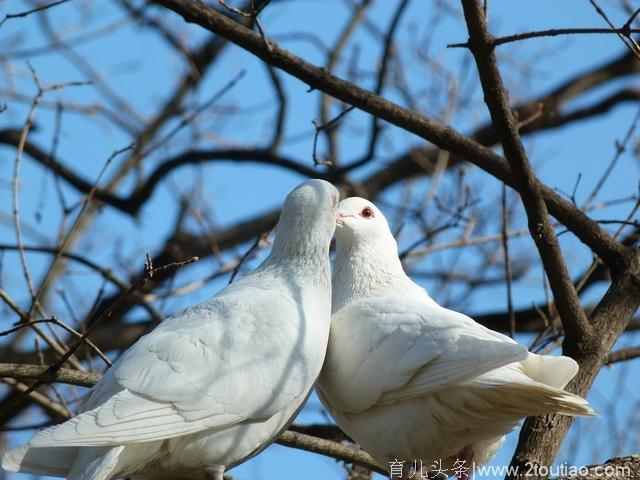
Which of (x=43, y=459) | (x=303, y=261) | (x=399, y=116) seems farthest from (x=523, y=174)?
(x=43, y=459)

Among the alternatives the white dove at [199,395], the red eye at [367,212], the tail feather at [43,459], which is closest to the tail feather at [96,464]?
the white dove at [199,395]

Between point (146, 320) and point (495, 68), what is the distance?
549 cm

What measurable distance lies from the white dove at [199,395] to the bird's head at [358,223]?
0.90m

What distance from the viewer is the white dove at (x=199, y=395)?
3926 millimetres

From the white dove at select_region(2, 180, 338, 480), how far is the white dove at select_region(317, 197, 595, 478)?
261mm

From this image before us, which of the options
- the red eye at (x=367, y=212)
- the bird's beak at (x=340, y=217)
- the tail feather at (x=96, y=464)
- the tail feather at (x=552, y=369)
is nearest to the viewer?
the tail feather at (x=96, y=464)

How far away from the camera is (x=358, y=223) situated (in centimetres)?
564

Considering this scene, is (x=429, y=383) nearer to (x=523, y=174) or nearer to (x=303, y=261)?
(x=303, y=261)

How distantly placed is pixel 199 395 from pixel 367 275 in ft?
5.31

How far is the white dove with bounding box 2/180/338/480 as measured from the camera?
12.9ft

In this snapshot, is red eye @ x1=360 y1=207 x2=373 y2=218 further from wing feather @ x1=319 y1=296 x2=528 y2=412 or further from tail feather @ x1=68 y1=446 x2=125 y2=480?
tail feather @ x1=68 y1=446 x2=125 y2=480

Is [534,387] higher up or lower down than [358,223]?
lower down

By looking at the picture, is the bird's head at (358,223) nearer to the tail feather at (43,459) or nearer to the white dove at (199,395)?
the white dove at (199,395)

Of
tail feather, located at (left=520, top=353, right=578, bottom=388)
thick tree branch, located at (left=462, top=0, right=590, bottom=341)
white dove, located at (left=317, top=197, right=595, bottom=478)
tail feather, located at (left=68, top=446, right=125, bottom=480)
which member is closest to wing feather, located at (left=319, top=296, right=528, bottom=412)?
white dove, located at (left=317, top=197, right=595, bottom=478)
